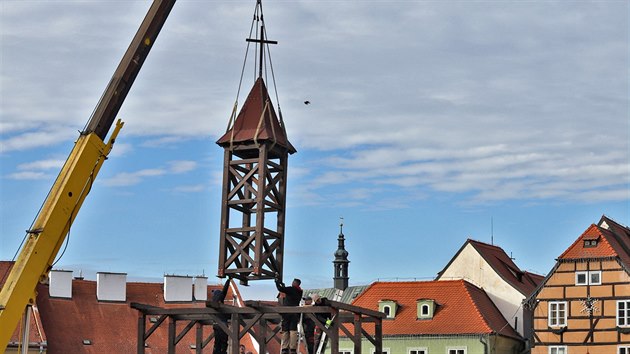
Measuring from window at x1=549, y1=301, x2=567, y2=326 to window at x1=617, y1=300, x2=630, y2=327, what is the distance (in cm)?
248

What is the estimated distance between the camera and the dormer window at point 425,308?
60.1 meters

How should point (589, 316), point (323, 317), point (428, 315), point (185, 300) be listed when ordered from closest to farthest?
1. point (323, 317)
2. point (589, 316)
3. point (428, 315)
4. point (185, 300)

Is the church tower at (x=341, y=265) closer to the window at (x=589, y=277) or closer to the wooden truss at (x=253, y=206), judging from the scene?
the window at (x=589, y=277)

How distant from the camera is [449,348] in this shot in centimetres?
5841

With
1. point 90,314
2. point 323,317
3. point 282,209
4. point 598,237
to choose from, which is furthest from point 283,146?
point 90,314

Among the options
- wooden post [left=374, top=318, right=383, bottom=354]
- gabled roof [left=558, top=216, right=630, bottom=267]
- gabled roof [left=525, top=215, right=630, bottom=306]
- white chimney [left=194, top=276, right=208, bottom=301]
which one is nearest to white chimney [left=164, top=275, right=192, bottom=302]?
white chimney [left=194, top=276, right=208, bottom=301]

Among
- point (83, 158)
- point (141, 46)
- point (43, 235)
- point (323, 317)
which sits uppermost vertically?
point (141, 46)

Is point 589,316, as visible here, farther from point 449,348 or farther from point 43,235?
point 43,235

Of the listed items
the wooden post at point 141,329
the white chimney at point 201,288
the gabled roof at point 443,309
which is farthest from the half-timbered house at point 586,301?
the wooden post at point 141,329

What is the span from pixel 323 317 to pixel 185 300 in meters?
40.4

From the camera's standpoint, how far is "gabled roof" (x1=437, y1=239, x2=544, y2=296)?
2479 inches

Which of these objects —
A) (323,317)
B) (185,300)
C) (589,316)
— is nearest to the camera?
(323,317)

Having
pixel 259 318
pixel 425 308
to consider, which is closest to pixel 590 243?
pixel 425 308

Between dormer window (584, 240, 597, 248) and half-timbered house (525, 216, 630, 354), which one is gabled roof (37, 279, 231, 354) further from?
dormer window (584, 240, 597, 248)
